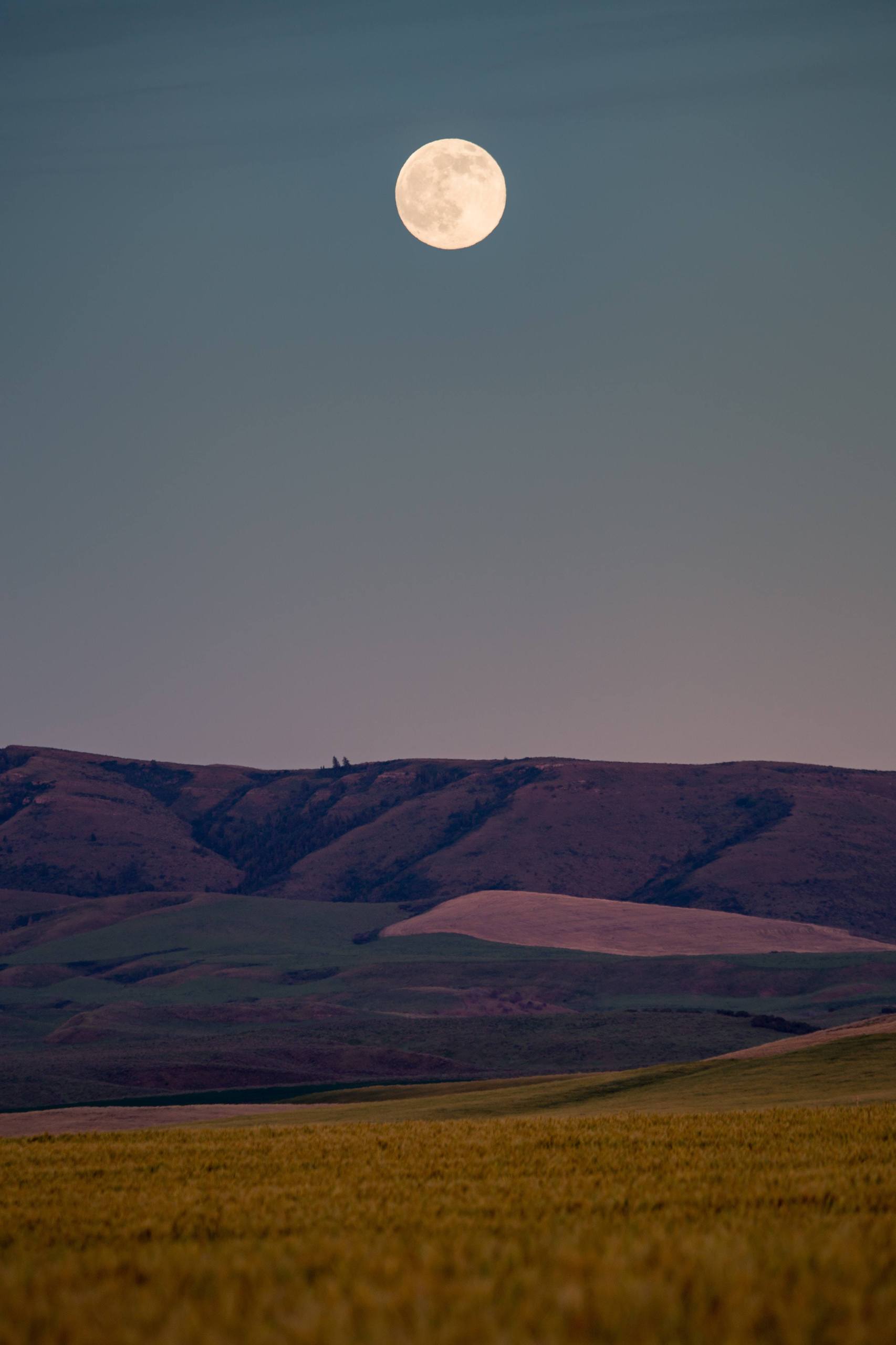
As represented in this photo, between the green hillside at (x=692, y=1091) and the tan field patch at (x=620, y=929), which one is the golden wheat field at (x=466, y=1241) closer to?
the green hillside at (x=692, y=1091)

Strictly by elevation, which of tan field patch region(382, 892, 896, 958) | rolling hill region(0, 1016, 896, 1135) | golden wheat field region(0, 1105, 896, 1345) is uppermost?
golden wheat field region(0, 1105, 896, 1345)

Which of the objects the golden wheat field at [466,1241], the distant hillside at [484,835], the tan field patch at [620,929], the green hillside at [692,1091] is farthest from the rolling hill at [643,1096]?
the distant hillside at [484,835]

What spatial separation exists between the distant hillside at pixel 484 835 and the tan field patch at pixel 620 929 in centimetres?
1262

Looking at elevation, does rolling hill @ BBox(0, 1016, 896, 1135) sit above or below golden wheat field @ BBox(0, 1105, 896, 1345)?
below

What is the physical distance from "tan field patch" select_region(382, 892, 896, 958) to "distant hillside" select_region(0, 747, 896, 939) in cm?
1262

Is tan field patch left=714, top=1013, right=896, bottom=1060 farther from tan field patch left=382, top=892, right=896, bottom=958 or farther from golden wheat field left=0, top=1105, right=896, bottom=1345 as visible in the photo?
tan field patch left=382, top=892, right=896, bottom=958

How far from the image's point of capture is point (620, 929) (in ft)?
298

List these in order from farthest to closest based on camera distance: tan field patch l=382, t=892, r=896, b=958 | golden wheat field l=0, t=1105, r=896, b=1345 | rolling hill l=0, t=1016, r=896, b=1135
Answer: tan field patch l=382, t=892, r=896, b=958 → rolling hill l=0, t=1016, r=896, b=1135 → golden wheat field l=0, t=1105, r=896, b=1345

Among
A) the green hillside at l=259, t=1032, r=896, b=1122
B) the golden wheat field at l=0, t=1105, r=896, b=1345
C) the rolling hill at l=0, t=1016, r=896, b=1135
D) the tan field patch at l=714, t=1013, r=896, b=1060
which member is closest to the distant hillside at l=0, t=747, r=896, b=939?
the tan field patch at l=714, t=1013, r=896, b=1060

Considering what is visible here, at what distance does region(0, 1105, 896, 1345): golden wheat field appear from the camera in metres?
4.35

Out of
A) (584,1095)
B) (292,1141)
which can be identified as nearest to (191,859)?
(584,1095)

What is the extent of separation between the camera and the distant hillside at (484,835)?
11831 cm

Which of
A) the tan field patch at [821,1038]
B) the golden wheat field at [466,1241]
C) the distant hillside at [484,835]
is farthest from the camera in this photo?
the distant hillside at [484,835]

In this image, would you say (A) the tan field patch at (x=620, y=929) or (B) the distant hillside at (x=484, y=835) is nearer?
(A) the tan field patch at (x=620, y=929)
